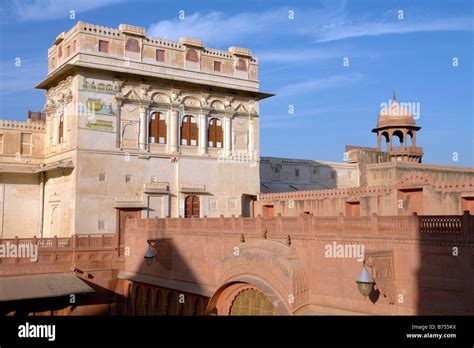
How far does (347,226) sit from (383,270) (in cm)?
190

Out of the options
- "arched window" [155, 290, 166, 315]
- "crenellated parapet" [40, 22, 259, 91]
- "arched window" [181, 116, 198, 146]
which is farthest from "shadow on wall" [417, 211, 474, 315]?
"crenellated parapet" [40, 22, 259, 91]

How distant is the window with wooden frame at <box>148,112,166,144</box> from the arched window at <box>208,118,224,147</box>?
2.88 meters

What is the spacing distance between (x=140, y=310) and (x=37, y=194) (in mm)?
9885

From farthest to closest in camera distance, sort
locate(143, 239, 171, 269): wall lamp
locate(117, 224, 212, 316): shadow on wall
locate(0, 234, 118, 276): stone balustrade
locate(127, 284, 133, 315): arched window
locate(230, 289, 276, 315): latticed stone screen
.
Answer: locate(127, 284, 133, 315): arched window → locate(0, 234, 118, 276): stone balustrade → locate(143, 239, 171, 269): wall lamp → locate(117, 224, 212, 316): shadow on wall → locate(230, 289, 276, 315): latticed stone screen

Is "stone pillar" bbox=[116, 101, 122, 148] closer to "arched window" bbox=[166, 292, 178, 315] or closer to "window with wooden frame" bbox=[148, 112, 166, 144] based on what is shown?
"window with wooden frame" bbox=[148, 112, 166, 144]

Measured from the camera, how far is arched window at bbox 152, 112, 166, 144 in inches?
1145

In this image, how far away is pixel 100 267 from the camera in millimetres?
26578

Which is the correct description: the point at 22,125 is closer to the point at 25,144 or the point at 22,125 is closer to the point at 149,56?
the point at 25,144

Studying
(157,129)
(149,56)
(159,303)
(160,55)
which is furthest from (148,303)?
(160,55)

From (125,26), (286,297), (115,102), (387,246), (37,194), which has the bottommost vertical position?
(286,297)

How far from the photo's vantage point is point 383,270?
1404 cm

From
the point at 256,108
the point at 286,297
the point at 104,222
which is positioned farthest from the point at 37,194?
the point at 286,297

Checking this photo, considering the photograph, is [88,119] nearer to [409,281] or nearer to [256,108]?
[256,108]

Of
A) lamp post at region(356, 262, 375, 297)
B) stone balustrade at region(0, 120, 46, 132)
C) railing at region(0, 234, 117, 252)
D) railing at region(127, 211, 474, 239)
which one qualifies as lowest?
lamp post at region(356, 262, 375, 297)
